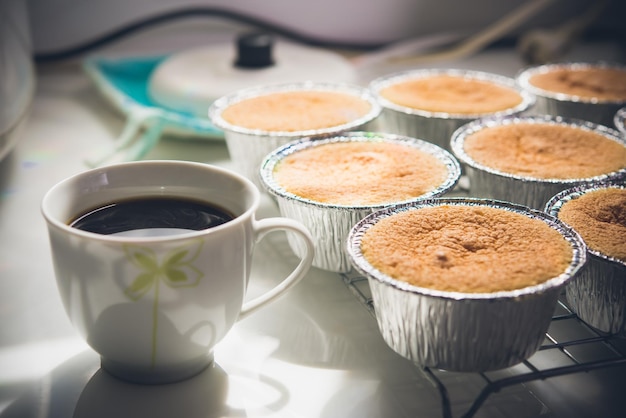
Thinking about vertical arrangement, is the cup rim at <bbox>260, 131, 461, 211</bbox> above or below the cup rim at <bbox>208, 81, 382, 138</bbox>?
below

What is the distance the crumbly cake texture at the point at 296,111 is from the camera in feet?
2.88

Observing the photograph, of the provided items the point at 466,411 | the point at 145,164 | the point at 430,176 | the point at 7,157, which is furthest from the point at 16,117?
the point at 466,411

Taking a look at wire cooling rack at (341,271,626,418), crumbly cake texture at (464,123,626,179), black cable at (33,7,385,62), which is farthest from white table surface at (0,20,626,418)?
black cable at (33,7,385,62)

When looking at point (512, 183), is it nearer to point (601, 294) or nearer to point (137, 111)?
point (601, 294)

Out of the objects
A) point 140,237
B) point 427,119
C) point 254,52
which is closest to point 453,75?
point 427,119

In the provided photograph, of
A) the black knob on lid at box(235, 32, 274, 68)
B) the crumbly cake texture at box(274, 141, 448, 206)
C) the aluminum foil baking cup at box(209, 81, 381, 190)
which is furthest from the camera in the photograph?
the black knob on lid at box(235, 32, 274, 68)

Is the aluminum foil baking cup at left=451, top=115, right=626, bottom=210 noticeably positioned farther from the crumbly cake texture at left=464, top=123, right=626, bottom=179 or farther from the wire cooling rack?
the wire cooling rack

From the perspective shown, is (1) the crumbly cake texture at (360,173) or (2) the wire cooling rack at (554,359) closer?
(2) the wire cooling rack at (554,359)

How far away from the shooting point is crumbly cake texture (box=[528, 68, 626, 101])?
1.02 meters

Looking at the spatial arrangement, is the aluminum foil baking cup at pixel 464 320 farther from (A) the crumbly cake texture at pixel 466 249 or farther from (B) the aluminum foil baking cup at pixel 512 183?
(B) the aluminum foil baking cup at pixel 512 183

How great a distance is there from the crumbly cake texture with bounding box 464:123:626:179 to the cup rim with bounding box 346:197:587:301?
14cm

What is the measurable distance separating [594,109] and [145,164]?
66 cm

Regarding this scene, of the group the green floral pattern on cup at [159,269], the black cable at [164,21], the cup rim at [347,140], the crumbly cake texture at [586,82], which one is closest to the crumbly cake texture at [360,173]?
the cup rim at [347,140]

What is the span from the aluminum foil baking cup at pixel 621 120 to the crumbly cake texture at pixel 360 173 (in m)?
0.26
